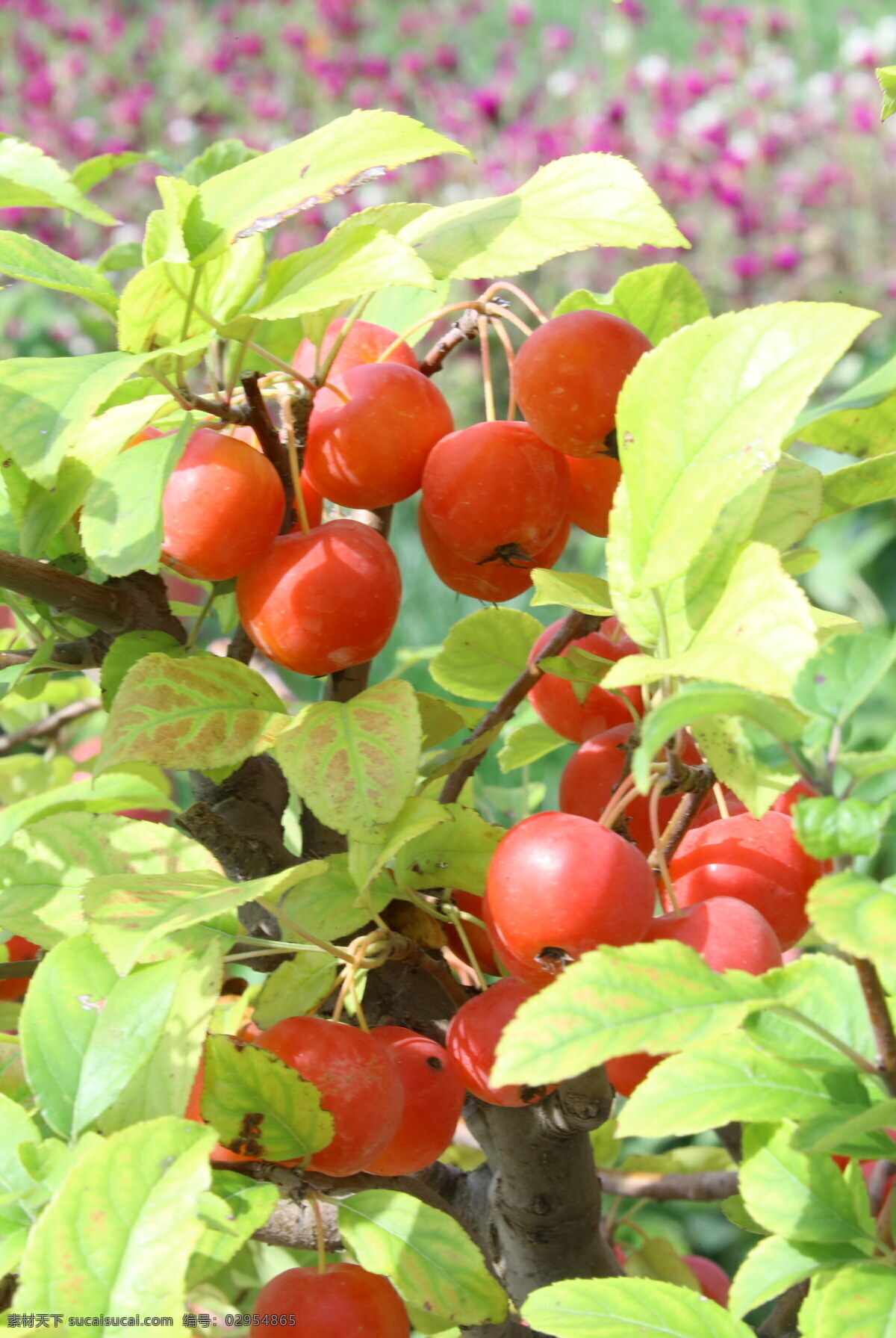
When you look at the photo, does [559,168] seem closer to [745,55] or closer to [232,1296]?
[232,1296]

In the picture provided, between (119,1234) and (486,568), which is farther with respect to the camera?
(486,568)

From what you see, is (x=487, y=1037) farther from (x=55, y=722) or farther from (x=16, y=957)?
(x=55, y=722)

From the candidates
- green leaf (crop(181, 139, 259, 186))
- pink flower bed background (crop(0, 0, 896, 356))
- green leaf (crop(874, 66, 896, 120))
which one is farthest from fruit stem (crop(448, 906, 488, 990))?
pink flower bed background (crop(0, 0, 896, 356))

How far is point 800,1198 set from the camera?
1.10ft

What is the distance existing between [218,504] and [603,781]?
179mm

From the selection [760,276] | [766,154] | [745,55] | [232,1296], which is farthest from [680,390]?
[745,55]

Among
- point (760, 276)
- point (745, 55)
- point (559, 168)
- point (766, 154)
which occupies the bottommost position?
point (760, 276)

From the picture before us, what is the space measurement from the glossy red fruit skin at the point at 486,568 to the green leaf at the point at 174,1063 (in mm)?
195

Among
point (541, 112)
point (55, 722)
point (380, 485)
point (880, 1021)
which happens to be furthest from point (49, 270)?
point (541, 112)

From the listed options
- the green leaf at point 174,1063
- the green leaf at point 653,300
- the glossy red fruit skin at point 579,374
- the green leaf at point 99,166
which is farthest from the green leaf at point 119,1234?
the green leaf at point 99,166

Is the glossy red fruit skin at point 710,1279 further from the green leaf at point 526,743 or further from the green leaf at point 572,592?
the green leaf at point 572,592

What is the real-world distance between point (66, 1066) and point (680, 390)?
273 millimetres

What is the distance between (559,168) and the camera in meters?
0.43

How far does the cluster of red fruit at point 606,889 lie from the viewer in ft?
1.20
